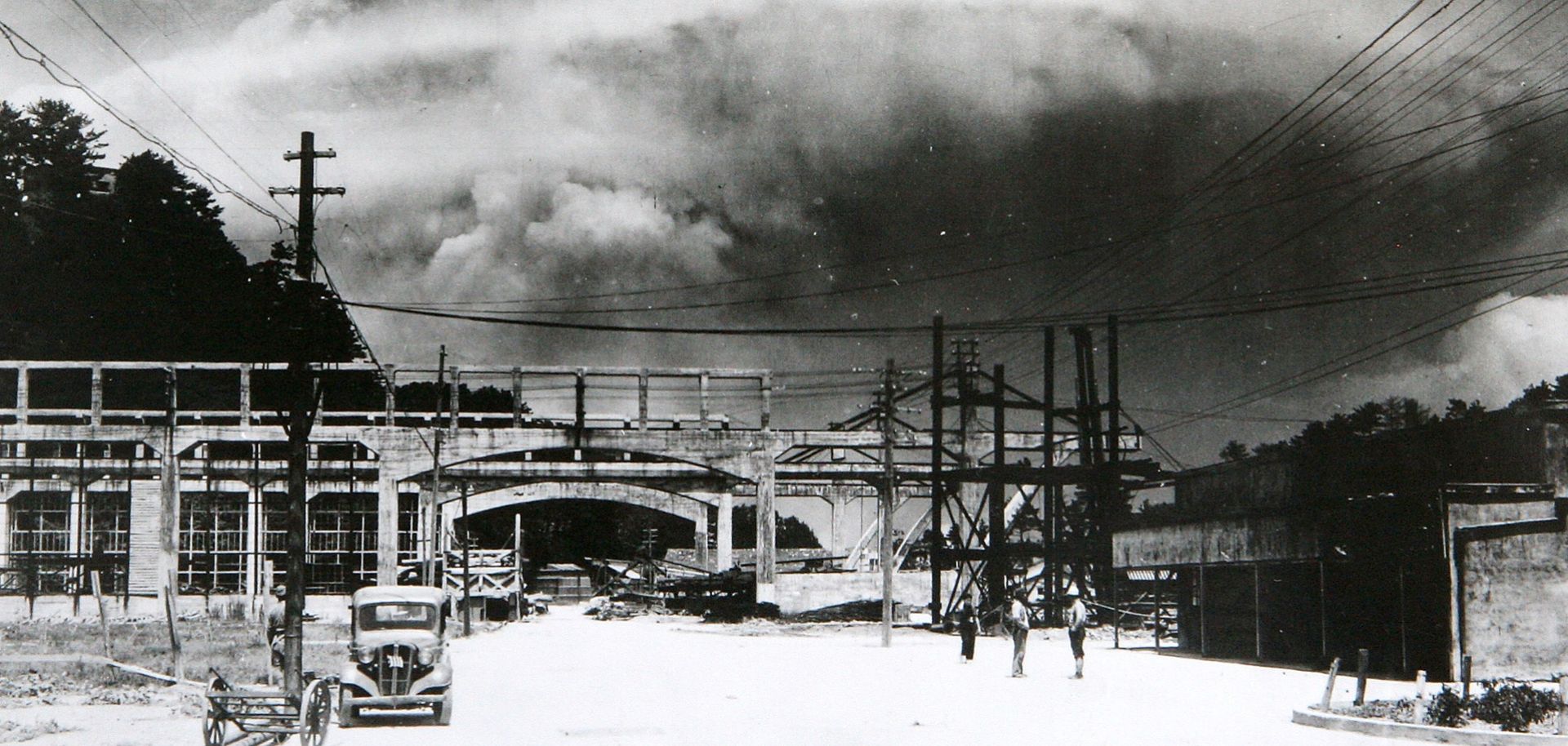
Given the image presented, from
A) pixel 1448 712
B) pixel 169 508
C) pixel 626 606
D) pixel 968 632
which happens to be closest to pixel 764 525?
pixel 626 606

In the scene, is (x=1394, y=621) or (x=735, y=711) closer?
(x=735, y=711)

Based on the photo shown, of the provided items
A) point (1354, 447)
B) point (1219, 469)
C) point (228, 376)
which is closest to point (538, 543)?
point (228, 376)

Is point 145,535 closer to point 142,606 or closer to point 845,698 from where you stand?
point 142,606

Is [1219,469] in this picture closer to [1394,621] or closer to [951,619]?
[1394,621]

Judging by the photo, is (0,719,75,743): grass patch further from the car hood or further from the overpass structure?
the overpass structure

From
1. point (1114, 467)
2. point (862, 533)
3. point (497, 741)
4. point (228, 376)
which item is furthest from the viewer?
point (862, 533)

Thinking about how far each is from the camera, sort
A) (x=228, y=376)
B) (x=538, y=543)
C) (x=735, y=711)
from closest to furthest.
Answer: (x=735, y=711) → (x=228, y=376) → (x=538, y=543)

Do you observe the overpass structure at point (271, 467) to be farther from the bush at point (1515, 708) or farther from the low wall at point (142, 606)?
the bush at point (1515, 708)
